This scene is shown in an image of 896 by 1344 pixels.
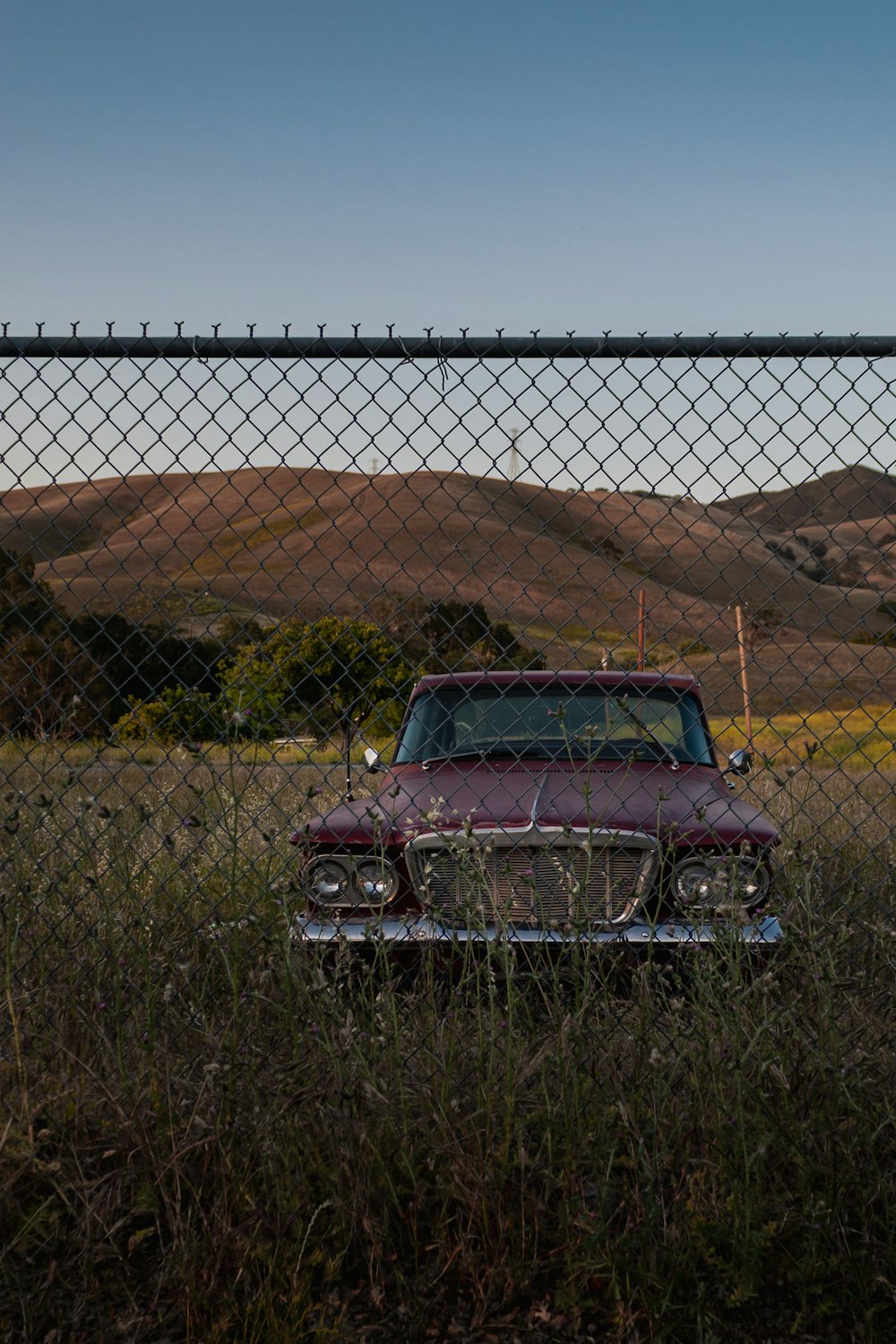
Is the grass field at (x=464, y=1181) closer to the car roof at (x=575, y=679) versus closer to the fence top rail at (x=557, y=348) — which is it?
the fence top rail at (x=557, y=348)

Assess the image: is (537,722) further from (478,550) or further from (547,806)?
(478,550)

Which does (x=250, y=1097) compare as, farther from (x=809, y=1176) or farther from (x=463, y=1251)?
(x=809, y=1176)

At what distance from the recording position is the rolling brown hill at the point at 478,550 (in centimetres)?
297

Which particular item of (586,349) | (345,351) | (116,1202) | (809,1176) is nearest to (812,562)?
(586,349)

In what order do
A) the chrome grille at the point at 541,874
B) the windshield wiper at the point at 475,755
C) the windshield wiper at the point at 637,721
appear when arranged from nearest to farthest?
the windshield wiper at the point at 637,721 < the chrome grille at the point at 541,874 < the windshield wiper at the point at 475,755

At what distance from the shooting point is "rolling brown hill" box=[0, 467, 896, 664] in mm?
2967

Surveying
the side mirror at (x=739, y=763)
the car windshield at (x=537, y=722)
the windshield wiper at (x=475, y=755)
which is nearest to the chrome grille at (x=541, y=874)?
the side mirror at (x=739, y=763)

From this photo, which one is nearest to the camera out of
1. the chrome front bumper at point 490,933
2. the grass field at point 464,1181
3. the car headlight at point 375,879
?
the grass field at point 464,1181

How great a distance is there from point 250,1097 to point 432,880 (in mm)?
1382

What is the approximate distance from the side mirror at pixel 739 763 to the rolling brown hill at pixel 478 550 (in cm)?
58

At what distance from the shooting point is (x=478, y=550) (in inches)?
3039

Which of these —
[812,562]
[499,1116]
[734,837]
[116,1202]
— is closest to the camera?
[116,1202]

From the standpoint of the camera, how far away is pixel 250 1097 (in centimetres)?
252

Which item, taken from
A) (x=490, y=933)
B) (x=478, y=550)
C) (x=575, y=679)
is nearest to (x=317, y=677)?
(x=490, y=933)
